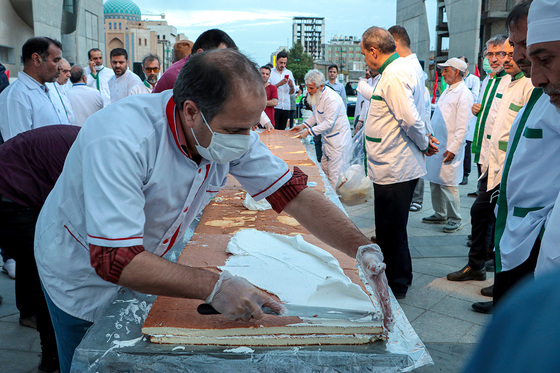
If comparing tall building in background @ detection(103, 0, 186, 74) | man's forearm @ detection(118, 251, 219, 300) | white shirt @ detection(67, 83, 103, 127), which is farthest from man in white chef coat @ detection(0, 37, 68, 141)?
tall building in background @ detection(103, 0, 186, 74)

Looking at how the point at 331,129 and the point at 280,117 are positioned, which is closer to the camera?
the point at 331,129

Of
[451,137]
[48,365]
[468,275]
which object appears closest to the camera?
[48,365]

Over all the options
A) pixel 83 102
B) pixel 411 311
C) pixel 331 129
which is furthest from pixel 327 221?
pixel 331 129

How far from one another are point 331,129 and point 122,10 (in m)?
77.5

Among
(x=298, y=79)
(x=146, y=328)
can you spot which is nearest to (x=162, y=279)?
(x=146, y=328)

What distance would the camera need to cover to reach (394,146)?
3623mm

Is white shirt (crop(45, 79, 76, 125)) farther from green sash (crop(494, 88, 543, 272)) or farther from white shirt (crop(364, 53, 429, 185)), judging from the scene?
green sash (crop(494, 88, 543, 272))

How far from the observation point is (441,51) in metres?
37.2

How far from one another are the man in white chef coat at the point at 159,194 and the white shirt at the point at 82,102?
13.3 feet

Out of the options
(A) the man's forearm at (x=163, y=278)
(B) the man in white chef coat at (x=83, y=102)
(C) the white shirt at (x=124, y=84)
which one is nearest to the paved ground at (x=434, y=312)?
(A) the man's forearm at (x=163, y=278)

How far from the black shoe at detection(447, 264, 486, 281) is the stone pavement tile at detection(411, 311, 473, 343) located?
627 millimetres

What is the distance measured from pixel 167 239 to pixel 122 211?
43 cm

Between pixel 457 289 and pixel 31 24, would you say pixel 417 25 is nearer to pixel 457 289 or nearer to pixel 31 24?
pixel 31 24

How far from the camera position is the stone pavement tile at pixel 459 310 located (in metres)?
3.20
